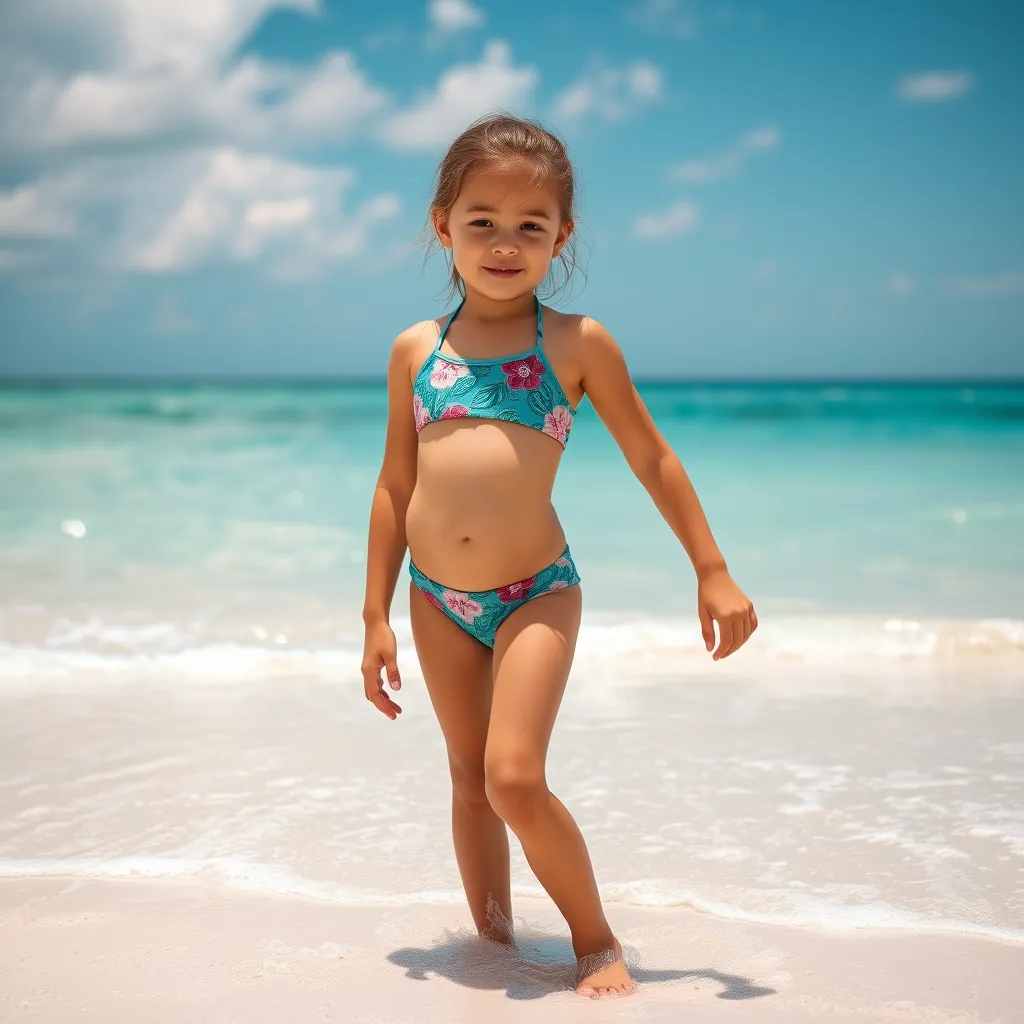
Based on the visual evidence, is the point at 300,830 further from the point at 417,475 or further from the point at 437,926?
the point at 417,475

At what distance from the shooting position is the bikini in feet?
7.89

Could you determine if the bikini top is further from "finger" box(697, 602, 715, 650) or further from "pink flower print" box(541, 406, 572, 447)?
"finger" box(697, 602, 715, 650)

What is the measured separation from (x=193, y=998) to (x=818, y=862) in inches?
69.3

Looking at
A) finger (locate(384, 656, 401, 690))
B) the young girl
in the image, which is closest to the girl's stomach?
the young girl

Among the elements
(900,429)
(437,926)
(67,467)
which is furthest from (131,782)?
(900,429)

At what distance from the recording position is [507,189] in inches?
94.3

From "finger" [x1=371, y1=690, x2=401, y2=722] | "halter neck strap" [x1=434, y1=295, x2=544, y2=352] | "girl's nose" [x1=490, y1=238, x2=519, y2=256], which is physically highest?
"girl's nose" [x1=490, y1=238, x2=519, y2=256]

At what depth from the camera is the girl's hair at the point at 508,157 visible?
2414mm

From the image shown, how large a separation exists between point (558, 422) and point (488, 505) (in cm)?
25

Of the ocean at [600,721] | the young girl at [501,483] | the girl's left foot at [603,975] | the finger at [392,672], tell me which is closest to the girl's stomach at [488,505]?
the young girl at [501,483]

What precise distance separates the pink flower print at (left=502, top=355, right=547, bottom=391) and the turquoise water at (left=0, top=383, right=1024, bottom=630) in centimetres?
437

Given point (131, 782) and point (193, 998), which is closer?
point (193, 998)

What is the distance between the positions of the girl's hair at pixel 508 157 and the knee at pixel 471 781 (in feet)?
3.74

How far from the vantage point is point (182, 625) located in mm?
6203
